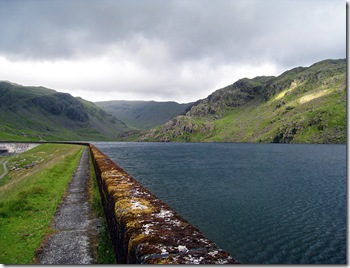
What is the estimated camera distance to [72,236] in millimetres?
12266

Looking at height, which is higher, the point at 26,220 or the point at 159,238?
the point at 159,238

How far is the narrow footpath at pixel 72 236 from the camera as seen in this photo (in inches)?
403

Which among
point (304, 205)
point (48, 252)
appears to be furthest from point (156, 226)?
point (304, 205)

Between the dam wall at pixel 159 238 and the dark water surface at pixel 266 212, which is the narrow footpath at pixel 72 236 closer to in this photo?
the dam wall at pixel 159 238

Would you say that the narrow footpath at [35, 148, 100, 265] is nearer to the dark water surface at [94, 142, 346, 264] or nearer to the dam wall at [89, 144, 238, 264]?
the dam wall at [89, 144, 238, 264]

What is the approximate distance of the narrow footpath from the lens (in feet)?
33.6

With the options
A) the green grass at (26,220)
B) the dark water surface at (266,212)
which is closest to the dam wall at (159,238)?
the green grass at (26,220)

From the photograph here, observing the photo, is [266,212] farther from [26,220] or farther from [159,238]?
[159,238]

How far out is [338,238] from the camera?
2380 cm

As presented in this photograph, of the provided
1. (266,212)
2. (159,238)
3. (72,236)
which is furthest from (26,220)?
(266,212)

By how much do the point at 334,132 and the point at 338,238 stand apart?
199 meters

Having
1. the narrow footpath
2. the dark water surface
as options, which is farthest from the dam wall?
the dark water surface

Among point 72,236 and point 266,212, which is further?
point 266,212

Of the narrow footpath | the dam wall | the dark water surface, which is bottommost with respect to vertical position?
the dark water surface
